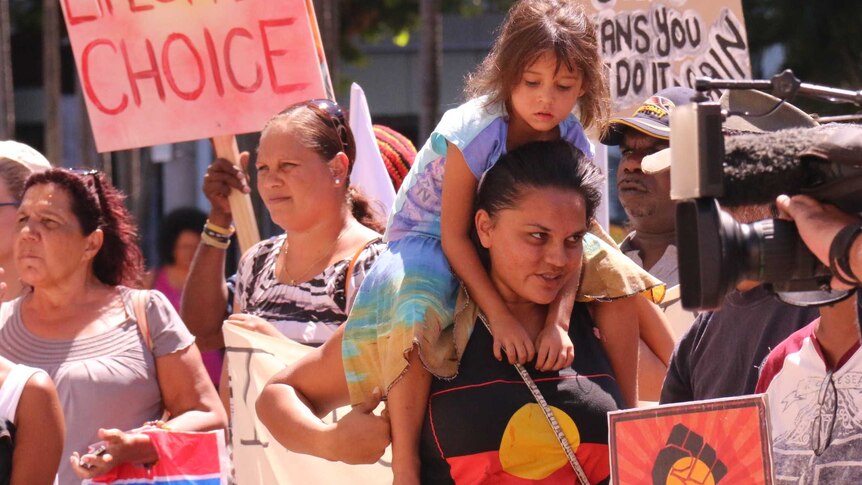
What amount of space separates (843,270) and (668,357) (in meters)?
1.40

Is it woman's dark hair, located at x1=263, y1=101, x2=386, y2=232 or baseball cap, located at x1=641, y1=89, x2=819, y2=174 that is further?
woman's dark hair, located at x1=263, y1=101, x2=386, y2=232

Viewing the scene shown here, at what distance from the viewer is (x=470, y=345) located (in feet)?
9.84

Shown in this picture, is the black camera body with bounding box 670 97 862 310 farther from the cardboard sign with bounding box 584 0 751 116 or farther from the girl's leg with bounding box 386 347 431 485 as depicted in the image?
the cardboard sign with bounding box 584 0 751 116

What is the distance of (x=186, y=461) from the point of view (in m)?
3.78

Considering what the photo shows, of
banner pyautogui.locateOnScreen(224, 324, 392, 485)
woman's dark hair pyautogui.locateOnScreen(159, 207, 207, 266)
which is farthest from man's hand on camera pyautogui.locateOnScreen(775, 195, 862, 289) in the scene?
woman's dark hair pyautogui.locateOnScreen(159, 207, 207, 266)

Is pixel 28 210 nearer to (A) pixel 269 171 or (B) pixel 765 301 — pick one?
(A) pixel 269 171

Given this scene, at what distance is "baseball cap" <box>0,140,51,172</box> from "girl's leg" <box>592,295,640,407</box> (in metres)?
2.53

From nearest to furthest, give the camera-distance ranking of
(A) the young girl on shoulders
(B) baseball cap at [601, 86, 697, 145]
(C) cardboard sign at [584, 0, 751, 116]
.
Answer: (A) the young girl on shoulders < (B) baseball cap at [601, 86, 697, 145] < (C) cardboard sign at [584, 0, 751, 116]

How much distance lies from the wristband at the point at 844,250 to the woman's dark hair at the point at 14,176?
3.42 meters

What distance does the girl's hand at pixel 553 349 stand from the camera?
292cm

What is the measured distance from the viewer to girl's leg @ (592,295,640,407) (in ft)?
10.2

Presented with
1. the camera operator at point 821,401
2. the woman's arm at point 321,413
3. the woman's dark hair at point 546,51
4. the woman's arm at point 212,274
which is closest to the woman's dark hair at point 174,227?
the woman's arm at point 212,274

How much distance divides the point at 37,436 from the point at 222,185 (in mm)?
1498

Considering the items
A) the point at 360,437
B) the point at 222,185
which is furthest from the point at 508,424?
the point at 222,185
